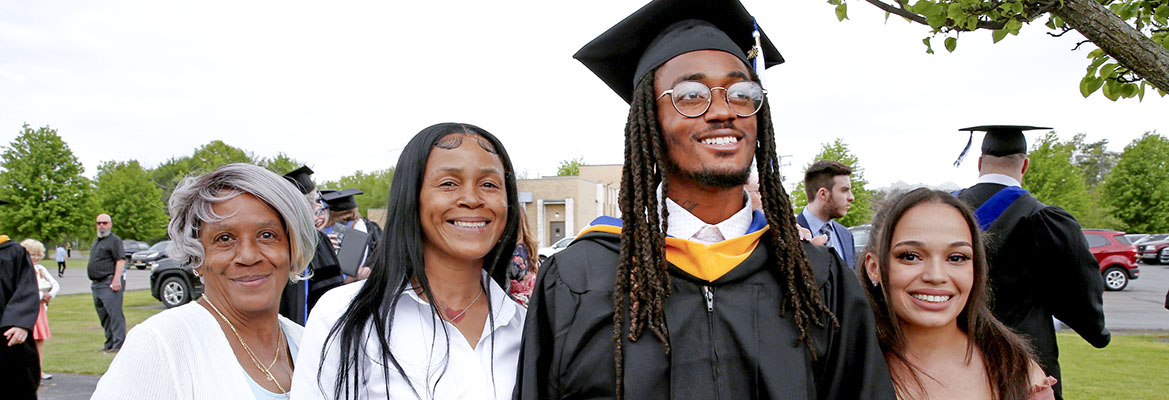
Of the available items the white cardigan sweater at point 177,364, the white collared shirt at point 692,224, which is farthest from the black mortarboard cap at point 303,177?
the white collared shirt at point 692,224

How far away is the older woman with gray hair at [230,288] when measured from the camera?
209cm

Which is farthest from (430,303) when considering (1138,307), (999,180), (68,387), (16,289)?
(1138,307)

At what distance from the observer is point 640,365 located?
1714mm

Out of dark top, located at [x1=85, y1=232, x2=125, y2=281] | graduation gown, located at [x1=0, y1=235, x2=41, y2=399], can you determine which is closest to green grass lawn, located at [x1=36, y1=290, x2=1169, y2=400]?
dark top, located at [x1=85, y1=232, x2=125, y2=281]

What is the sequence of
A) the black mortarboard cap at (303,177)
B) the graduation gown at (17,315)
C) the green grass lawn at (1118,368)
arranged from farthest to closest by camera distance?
the green grass lawn at (1118,368)
the black mortarboard cap at (303,177)
the graduation gown at (17,315)

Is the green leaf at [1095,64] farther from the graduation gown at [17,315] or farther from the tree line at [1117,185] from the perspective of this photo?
the tree line at [1117,185]

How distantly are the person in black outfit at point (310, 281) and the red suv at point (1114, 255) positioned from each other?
699 inches

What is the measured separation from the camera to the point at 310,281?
448cm

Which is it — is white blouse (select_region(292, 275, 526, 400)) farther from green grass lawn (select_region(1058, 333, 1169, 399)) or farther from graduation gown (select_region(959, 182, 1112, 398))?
green grass lawn (select_region(1058, 333, 1169, 399))

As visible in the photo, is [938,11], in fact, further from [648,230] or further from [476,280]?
[476,280]

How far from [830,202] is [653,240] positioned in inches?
164

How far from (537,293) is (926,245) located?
1.37 m

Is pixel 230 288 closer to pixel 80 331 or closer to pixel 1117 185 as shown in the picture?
pixel 80 331

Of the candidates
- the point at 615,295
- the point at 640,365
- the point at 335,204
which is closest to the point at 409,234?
the point at 615,295
